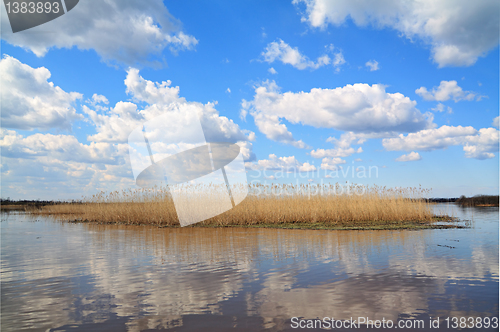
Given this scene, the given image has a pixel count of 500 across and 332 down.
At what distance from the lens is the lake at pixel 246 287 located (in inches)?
134

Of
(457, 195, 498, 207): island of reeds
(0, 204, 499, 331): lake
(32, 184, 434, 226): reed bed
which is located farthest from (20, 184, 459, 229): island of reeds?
(457, 195, 498, 207): island of reeds

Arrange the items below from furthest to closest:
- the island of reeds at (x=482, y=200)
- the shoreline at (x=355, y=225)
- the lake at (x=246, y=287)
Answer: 1. the island of reeds at (x=482, y=200)
2. the shoreline at (x=355, y=225)
3. the lake at (x=246, y=287)

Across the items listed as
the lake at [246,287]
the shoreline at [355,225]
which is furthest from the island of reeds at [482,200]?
the lake at [246,287]

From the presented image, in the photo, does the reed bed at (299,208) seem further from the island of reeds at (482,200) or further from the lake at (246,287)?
the island of reeds at (482,200)

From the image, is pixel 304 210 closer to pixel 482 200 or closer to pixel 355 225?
pixel 355 225

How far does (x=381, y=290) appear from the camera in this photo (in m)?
4.25

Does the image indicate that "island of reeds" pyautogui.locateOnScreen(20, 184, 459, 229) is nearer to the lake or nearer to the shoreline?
the shoreline

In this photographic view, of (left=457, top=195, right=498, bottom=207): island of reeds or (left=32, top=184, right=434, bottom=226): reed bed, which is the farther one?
(left=457, top=195, right=498, bottom=207): island of reeds

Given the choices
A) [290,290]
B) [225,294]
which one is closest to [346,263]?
[290,290]

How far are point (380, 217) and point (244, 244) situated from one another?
921cm

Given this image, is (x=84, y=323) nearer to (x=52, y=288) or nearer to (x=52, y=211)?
(x=52, y=288)

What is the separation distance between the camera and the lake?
3.40m

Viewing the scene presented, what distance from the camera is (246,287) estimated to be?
14.6ft

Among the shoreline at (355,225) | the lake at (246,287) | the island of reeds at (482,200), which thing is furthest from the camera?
the island of reeds at (482,200)
